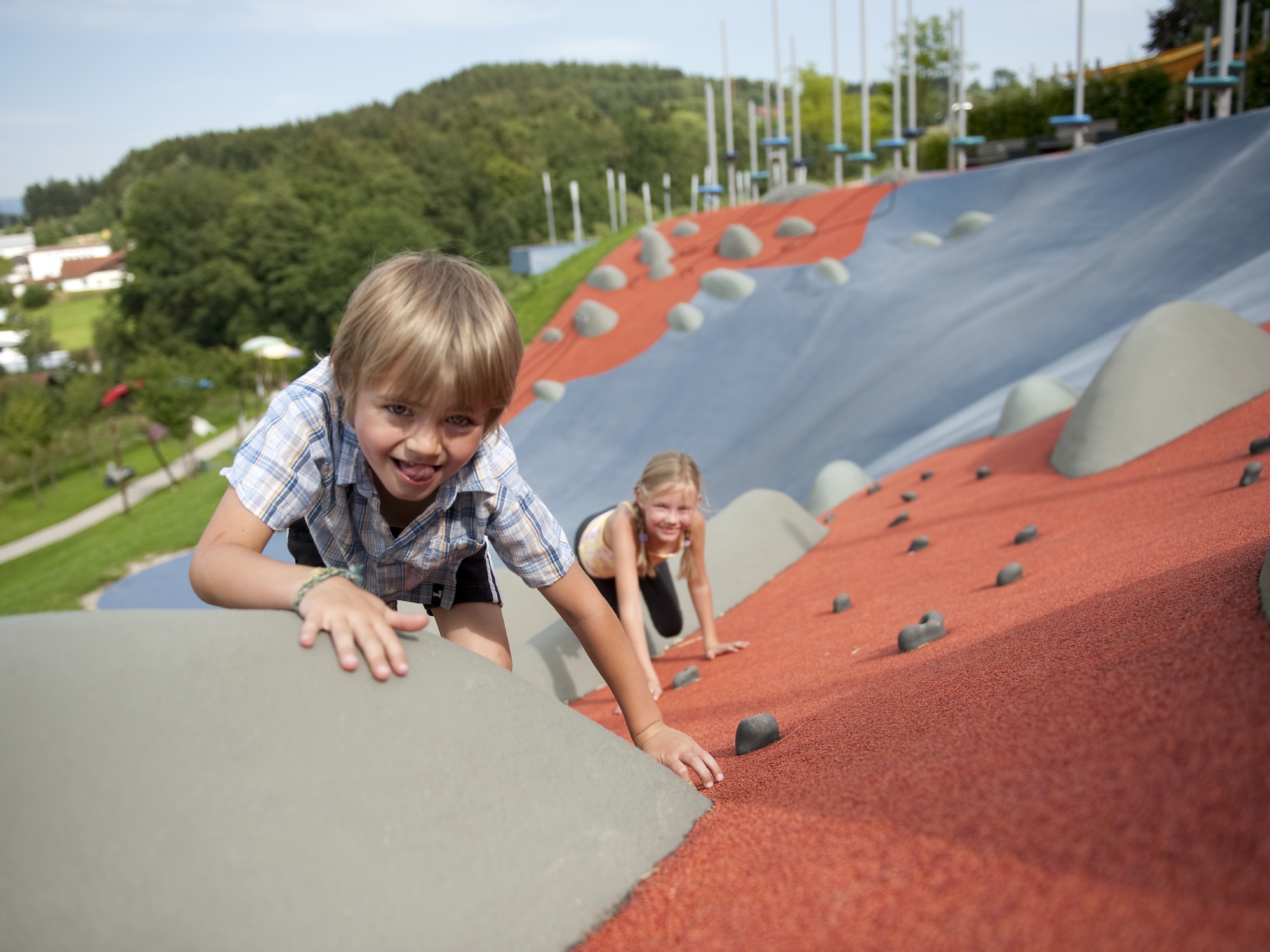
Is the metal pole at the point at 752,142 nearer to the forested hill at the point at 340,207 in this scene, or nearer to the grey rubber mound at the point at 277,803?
the forested hill at the point at 340,207

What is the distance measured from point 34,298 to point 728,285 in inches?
2940

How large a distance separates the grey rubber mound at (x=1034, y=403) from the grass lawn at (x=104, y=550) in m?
14.7

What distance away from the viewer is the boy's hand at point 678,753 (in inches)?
82.6

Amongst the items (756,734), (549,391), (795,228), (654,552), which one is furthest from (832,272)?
(756,734)

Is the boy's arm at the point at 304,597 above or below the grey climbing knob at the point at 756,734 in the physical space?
above

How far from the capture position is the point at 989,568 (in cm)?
412

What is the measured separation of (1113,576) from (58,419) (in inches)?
1661

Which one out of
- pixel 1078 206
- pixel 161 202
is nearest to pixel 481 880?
pixel 1078 206

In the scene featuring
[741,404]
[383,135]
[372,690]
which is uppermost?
[383,135]

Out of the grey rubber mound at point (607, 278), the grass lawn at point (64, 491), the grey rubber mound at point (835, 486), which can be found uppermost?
the grey rubber mound at point (607, 278)

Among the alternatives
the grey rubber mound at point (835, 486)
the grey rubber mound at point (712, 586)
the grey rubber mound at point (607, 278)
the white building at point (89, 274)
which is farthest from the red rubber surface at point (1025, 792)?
the white building at point (89, 274)

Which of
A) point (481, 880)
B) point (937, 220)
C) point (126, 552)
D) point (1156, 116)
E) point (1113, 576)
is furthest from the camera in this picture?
point (1156, 116)

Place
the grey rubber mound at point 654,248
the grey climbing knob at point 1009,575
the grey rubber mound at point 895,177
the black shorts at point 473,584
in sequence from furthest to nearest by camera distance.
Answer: the grey rubber mound at point 654,248
the grey rubber mound at point 895,177
the grey climbing knob at point 1009,575
the black shorts at point 473,584

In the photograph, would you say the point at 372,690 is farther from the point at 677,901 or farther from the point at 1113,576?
the point at 1113,576
